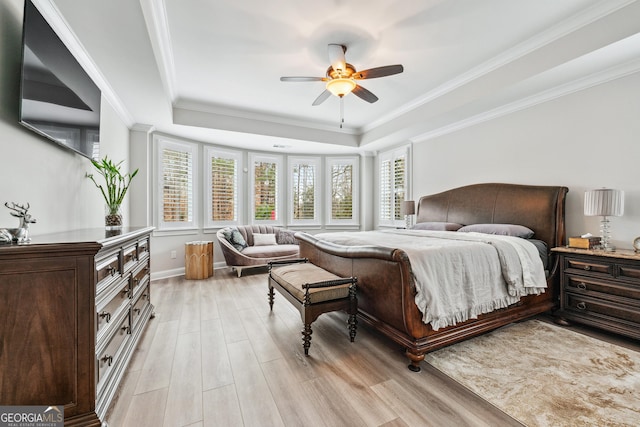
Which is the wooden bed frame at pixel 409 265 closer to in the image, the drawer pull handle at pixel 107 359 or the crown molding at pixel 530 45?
the crown molding at pixel 530 45

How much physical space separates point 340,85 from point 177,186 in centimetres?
379

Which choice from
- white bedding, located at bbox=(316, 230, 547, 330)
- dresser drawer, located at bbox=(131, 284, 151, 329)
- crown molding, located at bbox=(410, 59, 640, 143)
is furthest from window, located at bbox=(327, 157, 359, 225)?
dresser drawer, located at bbox=(131, 284, 151, 329)

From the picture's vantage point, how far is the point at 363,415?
156cm

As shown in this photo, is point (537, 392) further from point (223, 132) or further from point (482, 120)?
point (223, 132)

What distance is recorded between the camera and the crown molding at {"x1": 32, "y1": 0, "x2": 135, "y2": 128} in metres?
1.90

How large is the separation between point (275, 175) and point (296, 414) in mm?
5407

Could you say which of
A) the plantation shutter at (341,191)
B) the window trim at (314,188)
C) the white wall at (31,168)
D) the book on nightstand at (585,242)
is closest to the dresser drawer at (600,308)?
the book on nightstand at (585,242)

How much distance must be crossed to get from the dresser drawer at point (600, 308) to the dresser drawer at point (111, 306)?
4043 millimetres

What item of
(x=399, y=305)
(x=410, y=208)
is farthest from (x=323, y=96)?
(x=410, y=208)

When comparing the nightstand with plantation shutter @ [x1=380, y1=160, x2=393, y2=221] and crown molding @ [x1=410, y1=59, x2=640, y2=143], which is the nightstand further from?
plantation shutter @ [x1=380, y1=160, x2=393, y2=221]

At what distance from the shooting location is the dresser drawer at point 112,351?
150 cm

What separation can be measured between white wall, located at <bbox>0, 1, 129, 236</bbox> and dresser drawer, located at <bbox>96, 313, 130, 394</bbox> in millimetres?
885

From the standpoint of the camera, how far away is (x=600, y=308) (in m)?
2.57

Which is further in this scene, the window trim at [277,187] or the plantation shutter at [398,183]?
the window trim at [277,187]
